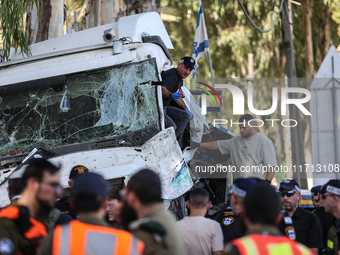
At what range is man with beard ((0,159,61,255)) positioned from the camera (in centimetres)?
308

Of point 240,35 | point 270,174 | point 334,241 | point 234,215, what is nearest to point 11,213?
point 334,241

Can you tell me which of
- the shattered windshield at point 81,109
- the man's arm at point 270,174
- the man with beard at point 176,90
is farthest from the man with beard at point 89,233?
the man's arm at point 270,174

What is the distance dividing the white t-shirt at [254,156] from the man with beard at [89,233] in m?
4.68

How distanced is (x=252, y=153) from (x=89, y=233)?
498 cm

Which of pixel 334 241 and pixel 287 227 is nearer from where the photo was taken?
pixel 334 241

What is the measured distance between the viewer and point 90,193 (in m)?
2.85

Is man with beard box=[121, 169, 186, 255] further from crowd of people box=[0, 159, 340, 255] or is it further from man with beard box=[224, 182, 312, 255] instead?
man with beard box=[224, 182, 312, 255]

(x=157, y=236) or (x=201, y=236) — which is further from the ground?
(x=157, y=236)

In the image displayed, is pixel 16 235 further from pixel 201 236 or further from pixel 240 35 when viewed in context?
pixel 240 35

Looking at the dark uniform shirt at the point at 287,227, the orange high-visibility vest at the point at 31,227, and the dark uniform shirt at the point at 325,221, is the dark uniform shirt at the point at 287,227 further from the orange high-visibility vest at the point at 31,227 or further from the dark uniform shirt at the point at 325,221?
the orange high-visibility vest at the point at 31,227

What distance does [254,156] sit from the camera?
7.42m

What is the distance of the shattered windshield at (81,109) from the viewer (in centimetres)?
610

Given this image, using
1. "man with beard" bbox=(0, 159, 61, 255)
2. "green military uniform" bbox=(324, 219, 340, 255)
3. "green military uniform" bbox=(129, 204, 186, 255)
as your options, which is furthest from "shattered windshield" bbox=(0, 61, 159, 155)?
"green military uniform" bbox=(129, 204, 186, 255)

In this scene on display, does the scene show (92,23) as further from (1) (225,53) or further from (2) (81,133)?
(1) (225,53)
